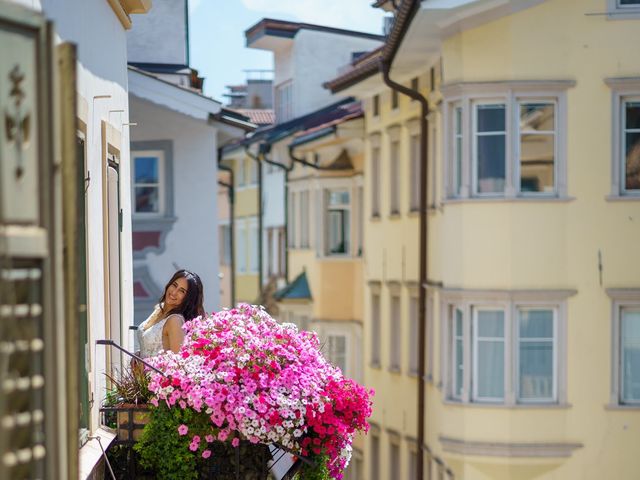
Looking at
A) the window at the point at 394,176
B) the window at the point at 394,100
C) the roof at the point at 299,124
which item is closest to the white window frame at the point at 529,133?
the window at the point at 394,100

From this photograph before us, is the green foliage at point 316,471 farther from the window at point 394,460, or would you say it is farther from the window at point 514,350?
the window at point 394,460

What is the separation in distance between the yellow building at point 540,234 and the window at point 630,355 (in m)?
0.02

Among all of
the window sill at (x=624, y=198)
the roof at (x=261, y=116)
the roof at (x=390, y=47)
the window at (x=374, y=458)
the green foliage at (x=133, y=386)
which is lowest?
the window at (x=374, y=458)

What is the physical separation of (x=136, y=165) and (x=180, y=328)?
14667mm

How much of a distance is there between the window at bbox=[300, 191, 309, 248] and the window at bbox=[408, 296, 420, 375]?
10.9m

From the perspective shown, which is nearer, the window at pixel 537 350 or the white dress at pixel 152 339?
the white dress at pixel 152 339

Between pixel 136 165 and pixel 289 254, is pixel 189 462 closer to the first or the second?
pixel 136 165

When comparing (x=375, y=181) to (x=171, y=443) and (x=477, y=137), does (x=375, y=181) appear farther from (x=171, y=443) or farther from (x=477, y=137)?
(x=171, y=443)

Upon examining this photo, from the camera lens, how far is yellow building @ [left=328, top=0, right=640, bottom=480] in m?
21.0

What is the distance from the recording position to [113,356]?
9.83 metres

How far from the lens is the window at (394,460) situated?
1101 inches

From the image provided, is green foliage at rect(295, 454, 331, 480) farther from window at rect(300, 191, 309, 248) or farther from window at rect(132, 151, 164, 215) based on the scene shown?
window at rect(300, 191, 309, 248)

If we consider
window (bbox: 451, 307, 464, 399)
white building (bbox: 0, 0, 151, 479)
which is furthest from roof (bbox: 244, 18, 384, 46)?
white building (bbox: 0, 0, 151, 479)

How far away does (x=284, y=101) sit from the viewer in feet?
152
